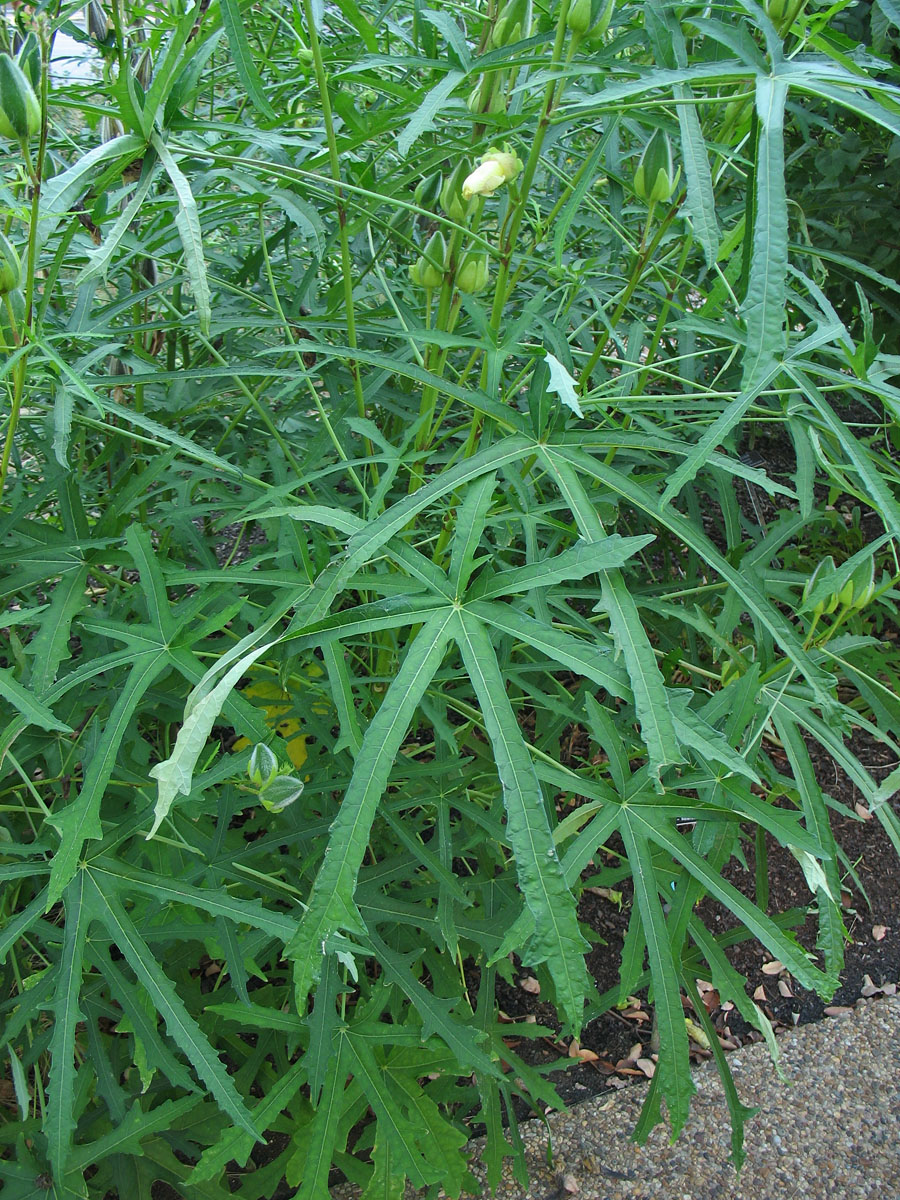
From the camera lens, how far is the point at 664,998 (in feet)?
2.48

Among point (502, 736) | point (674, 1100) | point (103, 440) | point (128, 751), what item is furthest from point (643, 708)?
point (103, 440)

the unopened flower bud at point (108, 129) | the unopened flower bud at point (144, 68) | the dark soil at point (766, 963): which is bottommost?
the dark soil at point (766, 963)

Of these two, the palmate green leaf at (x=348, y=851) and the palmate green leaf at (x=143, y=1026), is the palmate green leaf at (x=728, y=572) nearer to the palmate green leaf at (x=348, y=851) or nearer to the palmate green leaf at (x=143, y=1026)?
the palmate green leaf at (x=348, y=851)

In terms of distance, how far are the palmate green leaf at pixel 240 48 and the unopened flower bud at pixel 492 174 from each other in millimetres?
194

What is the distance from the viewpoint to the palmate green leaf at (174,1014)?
743 mm

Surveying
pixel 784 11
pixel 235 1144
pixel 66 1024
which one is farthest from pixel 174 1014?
pixel 784 11

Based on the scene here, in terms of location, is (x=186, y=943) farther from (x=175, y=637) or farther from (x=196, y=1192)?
(x=175, y=637)

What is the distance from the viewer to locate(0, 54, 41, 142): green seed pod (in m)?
0.64

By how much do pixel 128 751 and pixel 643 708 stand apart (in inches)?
24.2

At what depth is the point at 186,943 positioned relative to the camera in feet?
Result: 3.52

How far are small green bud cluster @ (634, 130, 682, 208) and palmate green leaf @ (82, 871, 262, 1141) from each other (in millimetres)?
782

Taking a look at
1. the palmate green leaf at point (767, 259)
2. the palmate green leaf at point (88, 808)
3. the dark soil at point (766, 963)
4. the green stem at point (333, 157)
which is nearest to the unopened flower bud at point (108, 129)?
the green stem at point (333, 157)

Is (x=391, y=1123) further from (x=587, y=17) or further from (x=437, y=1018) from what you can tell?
(x=587, y=17)

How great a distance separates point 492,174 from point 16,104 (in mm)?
336
